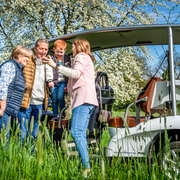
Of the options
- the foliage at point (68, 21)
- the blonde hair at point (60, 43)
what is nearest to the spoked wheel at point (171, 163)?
the blonde hair at point (60, 43)

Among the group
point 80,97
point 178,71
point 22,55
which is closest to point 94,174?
point 80,97

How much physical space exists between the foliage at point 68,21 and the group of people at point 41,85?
10.3 meters

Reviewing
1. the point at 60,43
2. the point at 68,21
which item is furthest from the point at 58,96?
the point at 68,21

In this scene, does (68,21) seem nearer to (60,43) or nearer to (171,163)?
(60,43)

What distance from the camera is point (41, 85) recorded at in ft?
12.9

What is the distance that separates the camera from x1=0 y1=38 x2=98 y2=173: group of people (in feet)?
10.4

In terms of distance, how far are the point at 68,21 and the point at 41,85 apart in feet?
39.5

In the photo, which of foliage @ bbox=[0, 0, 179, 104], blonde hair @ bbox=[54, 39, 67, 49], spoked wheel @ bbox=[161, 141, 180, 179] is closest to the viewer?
spoked wheel @ bbox=[161, 141, 180, 179]

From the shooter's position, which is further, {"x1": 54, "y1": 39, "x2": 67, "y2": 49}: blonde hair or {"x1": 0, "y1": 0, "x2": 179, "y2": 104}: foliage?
{"x1": 0, "y1": 0, "x2": 179, "y2": 104}: foliage

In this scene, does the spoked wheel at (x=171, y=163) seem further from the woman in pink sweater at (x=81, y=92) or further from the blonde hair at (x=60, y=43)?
the blonde hair at (x=60, y=43)

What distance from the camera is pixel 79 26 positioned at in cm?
1515

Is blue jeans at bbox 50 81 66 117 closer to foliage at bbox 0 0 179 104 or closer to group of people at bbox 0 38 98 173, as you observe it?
group of people at bbox 0 38 98 173

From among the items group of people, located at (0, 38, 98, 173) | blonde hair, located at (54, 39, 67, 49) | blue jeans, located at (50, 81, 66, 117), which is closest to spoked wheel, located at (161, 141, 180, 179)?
group of people, located at (0, 38, 98, 173)

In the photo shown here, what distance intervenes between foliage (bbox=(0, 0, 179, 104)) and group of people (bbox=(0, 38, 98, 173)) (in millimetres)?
10261
